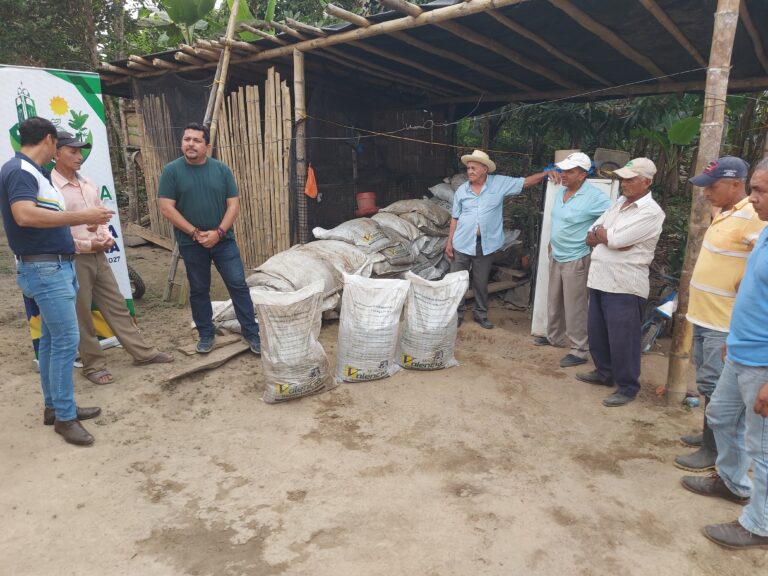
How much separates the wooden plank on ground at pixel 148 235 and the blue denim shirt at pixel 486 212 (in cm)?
469

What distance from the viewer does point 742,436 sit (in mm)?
2230

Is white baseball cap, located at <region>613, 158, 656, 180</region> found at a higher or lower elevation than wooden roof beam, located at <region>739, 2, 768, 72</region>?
lower

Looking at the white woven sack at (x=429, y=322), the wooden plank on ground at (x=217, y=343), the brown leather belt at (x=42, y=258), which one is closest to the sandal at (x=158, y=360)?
the wooden plank on ground at (x=217, y=343)

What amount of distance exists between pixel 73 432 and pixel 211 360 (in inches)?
43.0

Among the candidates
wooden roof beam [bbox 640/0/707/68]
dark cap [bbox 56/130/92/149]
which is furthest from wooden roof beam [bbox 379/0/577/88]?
dark cap [bbox 56/130/92/149]

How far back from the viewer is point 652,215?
311cm

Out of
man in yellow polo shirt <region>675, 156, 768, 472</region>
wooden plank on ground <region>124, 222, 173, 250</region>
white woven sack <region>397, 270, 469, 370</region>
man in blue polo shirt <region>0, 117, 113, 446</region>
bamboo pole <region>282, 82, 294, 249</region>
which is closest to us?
man in yellow polo shirt <region>675, 156, 768, 472</region>

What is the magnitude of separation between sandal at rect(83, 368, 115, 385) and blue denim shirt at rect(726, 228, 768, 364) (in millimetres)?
3692

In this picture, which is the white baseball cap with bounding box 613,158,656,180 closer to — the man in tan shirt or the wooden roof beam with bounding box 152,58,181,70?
the man in tan shirt

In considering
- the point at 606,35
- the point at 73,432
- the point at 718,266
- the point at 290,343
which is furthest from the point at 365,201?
the point at 718,266

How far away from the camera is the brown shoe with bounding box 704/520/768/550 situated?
6.70 ft

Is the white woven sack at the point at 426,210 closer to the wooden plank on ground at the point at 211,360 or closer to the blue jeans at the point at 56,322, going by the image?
the wooden plank on ground at the point at 211,360

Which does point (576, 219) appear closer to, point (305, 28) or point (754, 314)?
point (754, 314)

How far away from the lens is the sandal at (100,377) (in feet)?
11.5
